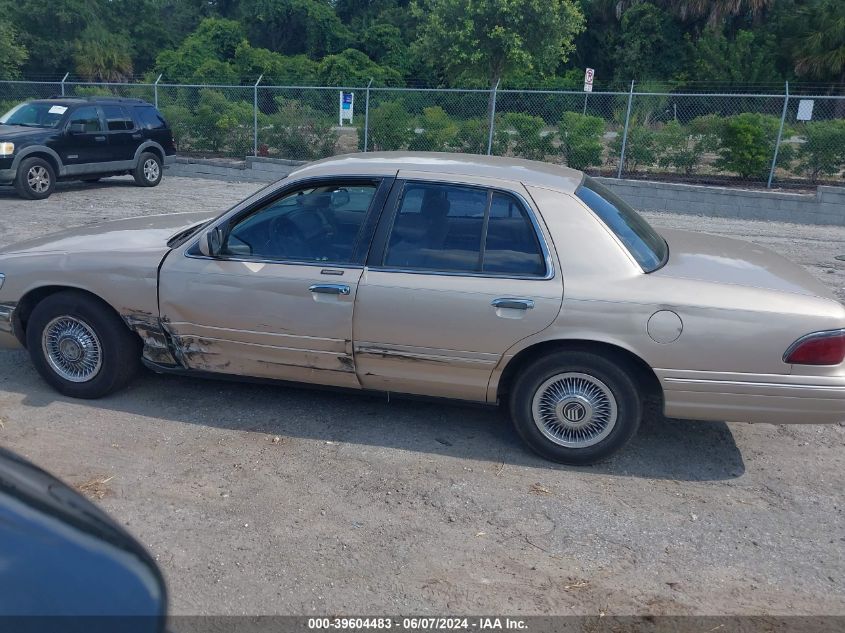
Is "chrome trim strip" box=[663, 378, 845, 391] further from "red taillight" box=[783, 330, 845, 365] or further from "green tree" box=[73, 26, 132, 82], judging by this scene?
"green tree" box=[73, 26, 132, 82]

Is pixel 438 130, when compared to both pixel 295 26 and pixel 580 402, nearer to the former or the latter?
pixel 580 402

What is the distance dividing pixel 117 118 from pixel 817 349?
1454cm

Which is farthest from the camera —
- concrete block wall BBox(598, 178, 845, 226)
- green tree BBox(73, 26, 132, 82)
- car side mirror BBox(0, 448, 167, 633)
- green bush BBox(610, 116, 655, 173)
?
green tree BBox(73, 26, 132, 82)

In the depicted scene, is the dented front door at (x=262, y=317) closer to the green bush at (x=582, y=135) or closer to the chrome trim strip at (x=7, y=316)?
the chrome trim strip at (x=7, y=316)

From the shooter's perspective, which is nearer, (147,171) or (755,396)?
(755,396)

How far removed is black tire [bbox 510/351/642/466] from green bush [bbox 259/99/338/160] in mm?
14998

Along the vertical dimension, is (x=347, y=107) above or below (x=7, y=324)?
above

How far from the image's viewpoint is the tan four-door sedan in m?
4.13

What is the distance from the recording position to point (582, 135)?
54.2ft

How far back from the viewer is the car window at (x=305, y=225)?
4660mm

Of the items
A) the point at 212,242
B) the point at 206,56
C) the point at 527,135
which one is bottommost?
the point at 212,242

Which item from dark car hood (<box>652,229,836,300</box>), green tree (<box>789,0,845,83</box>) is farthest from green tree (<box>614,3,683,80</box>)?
dark car hood (<box>652,229,836,300</box>)

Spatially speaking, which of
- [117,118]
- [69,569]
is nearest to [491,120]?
[117,118]

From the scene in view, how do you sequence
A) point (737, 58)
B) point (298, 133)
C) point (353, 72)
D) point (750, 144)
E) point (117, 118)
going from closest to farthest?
point (117, 118)
point (750, 144)
point (298, 133)
point (737, 58)
point (353, 72)
